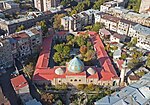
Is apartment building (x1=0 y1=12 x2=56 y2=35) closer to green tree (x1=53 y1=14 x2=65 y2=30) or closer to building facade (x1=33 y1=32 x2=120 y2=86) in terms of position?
green tree (x1=53 y1=14 x2=65 y2=30)

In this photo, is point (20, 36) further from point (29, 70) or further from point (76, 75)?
point (76, 75)

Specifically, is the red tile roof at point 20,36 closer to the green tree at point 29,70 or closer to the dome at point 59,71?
the green tree at point 29,70

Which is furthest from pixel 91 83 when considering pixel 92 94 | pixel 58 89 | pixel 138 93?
pixel 138 93

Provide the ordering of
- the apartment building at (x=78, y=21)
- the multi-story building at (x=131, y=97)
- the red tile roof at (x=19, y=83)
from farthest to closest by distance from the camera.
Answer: the apartment building at (x=78, y=21), the red tile roof at (x=19, y=83), the multi-story building at (x=131, y=97)

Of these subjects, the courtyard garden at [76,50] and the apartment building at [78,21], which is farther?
the apartment building at [78,21]

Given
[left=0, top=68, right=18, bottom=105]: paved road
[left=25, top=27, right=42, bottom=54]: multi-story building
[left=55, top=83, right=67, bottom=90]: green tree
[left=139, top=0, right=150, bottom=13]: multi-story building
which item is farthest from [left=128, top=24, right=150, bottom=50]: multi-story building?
[left=0, top=68, right=18, bottom=105]: paved road

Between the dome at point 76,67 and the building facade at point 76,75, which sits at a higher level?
the dome at point 76,67

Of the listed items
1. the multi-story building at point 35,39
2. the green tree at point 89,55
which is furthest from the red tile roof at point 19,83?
the green tree at point 89,55

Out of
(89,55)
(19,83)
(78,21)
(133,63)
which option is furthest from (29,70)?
(78,21)
